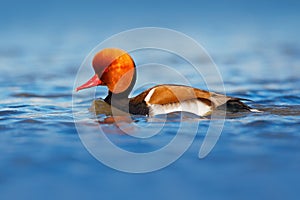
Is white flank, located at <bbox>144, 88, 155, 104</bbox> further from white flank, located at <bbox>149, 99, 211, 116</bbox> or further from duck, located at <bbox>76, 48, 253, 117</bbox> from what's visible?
white flank, located at <bbox>149, 99, 211, 116</bbox>

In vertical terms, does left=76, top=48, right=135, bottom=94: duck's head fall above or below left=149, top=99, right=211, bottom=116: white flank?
above

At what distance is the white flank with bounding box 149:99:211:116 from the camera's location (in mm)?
5652

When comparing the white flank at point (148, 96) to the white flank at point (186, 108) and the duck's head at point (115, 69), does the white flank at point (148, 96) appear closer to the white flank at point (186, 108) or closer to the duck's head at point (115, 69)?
the white flank at point (186, 108)

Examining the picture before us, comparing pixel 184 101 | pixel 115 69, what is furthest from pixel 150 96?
pixel 115 69

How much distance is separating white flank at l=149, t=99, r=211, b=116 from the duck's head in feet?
2.25

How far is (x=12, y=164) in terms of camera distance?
4289 millimetres

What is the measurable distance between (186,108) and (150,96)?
43cm

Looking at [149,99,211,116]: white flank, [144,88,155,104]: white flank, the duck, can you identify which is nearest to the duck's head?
the duck

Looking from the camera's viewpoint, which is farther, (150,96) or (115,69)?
(115,69)

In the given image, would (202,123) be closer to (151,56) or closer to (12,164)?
(12,164)

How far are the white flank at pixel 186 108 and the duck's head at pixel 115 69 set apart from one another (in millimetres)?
686

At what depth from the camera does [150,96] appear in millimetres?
5785

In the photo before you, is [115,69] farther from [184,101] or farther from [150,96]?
[184,101]

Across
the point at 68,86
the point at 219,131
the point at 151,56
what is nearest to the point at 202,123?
the point at 219,131
